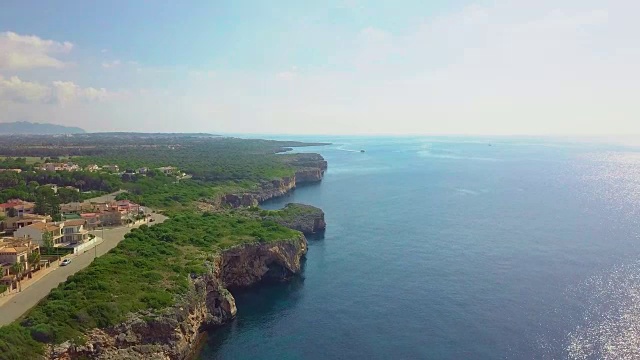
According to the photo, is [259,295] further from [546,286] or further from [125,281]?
[546,286]

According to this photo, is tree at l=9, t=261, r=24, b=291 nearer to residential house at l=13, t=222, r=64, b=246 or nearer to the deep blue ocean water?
residential house at l=13, t=222, r=64, b=246

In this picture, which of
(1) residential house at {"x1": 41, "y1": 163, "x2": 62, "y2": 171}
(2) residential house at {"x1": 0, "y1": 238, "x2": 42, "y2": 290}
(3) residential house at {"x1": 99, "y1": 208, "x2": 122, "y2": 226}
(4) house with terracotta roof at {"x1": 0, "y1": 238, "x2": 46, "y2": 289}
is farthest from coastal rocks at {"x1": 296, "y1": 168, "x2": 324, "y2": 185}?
(4) house with terracotta roof at {"x1": 0, "y1": 238, "x2": 46, "y2": 289}

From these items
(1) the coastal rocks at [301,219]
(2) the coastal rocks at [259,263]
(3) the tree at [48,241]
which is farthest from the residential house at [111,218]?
(1) the coastal rocks at [301,219]

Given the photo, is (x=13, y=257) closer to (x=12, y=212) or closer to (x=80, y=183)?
(x=12, y=212)

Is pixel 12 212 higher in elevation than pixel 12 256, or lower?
higher

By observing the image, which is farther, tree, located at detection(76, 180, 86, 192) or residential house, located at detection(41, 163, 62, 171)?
residential house, located at detection(41, 163, 62, 171)

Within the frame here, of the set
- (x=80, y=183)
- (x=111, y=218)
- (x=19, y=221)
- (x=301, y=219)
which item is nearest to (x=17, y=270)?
(x=19, y=221)
